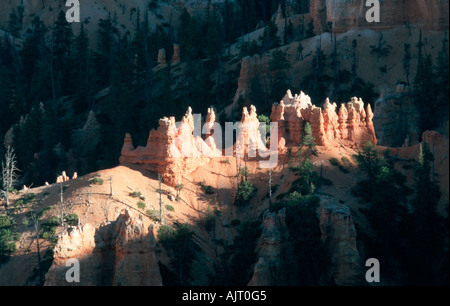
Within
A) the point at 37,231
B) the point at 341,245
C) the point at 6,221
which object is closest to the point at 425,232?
the point at 341,245

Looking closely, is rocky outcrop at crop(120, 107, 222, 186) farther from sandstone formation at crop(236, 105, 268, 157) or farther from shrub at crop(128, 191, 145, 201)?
shrub at crop(128, 191, 145, 201)

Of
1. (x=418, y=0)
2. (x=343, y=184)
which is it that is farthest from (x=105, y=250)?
(x=418, y=0)

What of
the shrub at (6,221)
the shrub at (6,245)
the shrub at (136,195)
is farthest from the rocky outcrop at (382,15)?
the shrub at (6,245)

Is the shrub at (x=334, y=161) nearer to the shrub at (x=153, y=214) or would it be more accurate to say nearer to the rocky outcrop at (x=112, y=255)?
the shrub at (x=153, y=214)

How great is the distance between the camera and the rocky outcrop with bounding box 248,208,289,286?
71375 mm

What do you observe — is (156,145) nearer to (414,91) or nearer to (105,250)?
(105,250)

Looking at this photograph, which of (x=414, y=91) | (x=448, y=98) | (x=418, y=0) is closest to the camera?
(x=448, y=98)

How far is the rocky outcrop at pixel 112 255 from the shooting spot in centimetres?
6906

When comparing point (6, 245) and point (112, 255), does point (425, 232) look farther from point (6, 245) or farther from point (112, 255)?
point (6, 245)

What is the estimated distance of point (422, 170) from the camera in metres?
80.2

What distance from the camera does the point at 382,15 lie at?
391 feet

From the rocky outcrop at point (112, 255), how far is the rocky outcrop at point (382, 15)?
5467cm

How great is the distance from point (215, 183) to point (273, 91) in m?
24.9

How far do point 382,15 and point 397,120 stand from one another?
2151 cm
